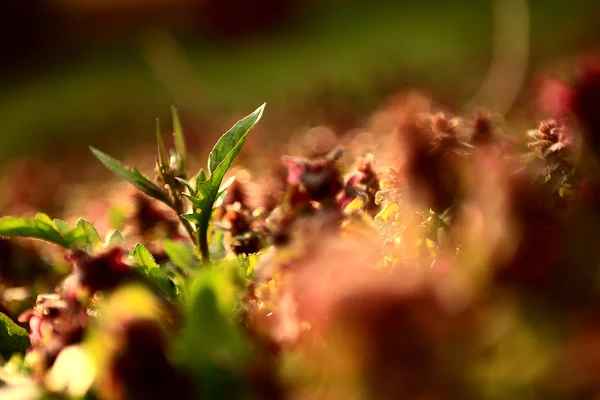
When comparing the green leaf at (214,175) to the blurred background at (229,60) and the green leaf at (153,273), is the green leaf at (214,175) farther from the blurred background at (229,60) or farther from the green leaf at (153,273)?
the blurred background at (229,60)

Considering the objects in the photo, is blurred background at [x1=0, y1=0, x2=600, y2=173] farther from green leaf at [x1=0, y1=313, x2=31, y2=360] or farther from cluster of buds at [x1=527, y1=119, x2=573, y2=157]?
green leaf at [x1=0, y1=313, x2=31, y2=360]

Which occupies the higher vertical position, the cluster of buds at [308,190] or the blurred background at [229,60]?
the blurred background at [229,60]

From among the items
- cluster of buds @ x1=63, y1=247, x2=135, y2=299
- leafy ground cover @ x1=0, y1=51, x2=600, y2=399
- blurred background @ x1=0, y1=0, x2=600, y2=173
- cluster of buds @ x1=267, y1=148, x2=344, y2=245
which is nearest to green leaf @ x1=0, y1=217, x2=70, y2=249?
leafy ground cover @ x1=0, y1=51, x2=600, y2=399

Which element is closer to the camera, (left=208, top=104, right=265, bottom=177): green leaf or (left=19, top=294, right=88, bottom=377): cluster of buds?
(left=19, top=294, right=88, bottom=377): cluster of buds

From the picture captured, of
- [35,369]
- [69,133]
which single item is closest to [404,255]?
[35,369]

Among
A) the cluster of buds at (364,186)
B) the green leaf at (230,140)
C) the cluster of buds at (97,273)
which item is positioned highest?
the cluster of buds at (364,186)

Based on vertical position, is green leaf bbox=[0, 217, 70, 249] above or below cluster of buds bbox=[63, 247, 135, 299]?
above

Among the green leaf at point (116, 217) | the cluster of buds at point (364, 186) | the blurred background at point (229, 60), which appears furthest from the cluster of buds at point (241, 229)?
the blurred background at point (229, 60)
